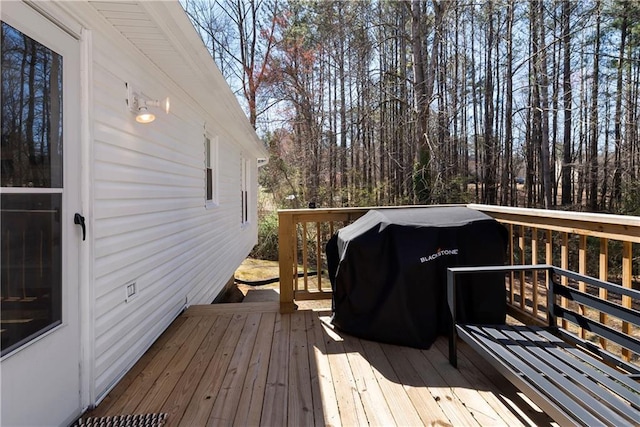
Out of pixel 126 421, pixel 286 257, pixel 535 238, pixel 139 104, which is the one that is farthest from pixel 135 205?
pixel 535 238

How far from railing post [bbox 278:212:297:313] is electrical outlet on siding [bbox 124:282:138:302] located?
3.96 feet

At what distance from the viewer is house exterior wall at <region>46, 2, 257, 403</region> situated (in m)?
2.06

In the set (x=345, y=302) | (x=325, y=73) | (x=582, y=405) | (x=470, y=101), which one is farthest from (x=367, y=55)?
(x=582, y=405)

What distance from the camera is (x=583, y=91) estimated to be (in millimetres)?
11406

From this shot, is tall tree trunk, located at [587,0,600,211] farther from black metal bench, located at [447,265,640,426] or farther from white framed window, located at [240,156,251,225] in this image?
black metal bench, located at [447,265,640,426]

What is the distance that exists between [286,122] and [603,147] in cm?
1163

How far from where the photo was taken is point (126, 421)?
5.82ft

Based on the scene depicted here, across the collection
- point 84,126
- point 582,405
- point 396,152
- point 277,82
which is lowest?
point 582,405

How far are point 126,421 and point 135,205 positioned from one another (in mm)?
1473

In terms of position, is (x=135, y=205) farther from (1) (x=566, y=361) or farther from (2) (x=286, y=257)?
(1) (x=566, y=361)

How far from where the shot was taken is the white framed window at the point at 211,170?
5.09 m

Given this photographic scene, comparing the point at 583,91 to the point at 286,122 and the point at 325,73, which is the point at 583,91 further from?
the point at 286,122

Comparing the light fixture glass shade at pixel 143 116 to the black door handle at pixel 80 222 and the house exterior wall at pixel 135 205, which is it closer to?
the house exterior wall at pixel 135 205

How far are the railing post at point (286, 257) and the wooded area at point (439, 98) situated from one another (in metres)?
7.17
